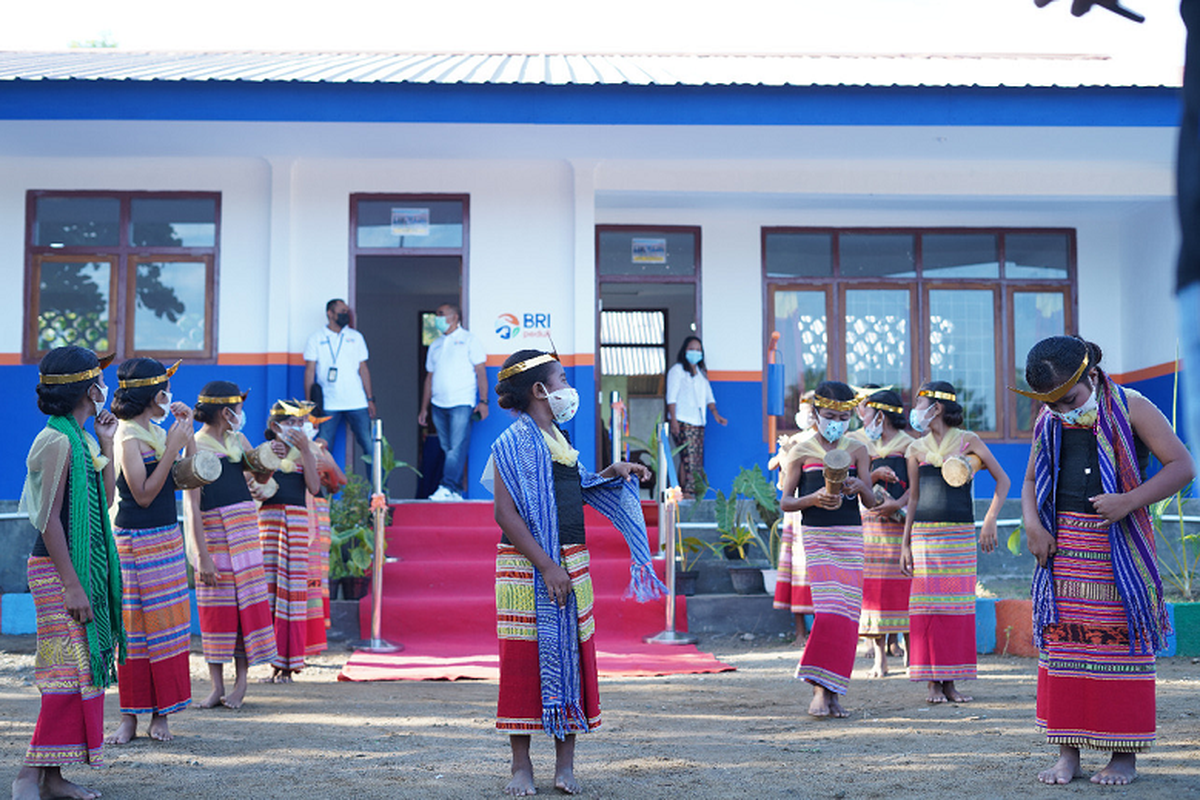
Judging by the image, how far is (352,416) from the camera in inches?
435

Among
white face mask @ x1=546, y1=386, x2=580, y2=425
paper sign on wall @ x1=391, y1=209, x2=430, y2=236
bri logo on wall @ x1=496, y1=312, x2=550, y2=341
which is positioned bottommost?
white face mask @ x1=546, y1=386, x2=580, y2=425

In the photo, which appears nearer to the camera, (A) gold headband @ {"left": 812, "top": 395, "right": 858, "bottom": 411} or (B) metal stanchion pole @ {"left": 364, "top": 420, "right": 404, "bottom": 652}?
(A) gold headband @ {"left": 812, "top": 395, "right": 858, "bottom": 411}

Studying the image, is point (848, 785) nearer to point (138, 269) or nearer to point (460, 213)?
point (460, 213)

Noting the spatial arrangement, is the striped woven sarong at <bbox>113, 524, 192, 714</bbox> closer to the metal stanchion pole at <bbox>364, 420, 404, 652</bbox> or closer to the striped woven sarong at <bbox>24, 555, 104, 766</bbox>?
the striped woven sarong at <bbox>24, 555, 104, 766</bbox>

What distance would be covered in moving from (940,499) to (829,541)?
2.89 ft

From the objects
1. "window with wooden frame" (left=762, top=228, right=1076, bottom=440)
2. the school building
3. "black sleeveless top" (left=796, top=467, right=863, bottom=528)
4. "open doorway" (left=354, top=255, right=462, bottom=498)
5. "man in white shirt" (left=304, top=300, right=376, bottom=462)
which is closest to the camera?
"black sleeveless top" (left=796, top=467, right=863, bottom=528)

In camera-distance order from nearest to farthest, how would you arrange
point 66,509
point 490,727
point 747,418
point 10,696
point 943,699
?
point 66,509 < point 490,727 < point 943,699 < point 10,696 < point 747,418

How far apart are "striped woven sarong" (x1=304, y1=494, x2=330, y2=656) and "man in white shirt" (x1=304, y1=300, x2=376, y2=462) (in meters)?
2.68

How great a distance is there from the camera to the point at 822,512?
6020 millimetres

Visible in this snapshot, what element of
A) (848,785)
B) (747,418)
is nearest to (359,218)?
(747,418)

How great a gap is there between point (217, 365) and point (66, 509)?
23.7 feet

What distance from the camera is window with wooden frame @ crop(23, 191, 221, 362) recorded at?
11445 millimetres

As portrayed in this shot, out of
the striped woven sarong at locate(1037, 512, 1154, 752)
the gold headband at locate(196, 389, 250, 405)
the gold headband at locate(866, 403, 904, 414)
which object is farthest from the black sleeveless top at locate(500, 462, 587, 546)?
the gold headband at locate(866, 403, 904, 414)

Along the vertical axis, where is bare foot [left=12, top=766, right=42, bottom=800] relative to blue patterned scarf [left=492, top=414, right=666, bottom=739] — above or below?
below
